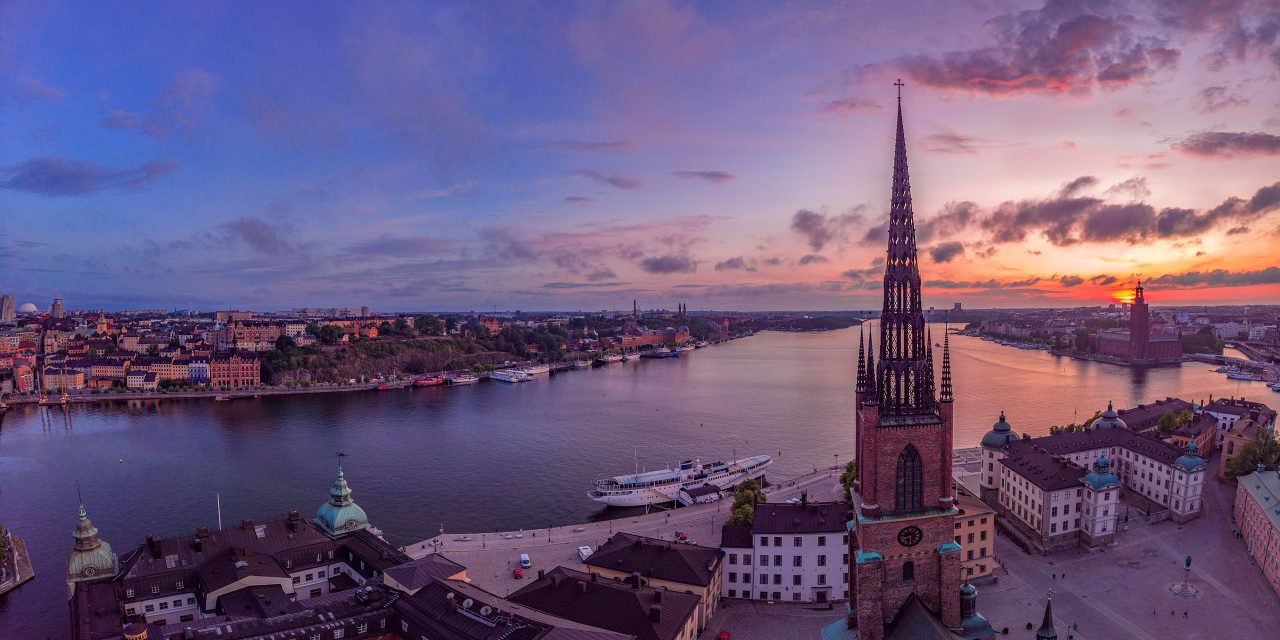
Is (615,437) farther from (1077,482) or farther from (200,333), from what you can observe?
(200,333)

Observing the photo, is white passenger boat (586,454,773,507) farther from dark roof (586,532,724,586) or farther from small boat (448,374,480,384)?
small boat (448,374,480,384)

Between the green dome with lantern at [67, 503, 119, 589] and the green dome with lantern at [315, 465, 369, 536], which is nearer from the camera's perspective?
the green dome with lantern at [67, 503, 119, 589]

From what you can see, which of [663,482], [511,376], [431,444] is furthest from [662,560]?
[511,376]

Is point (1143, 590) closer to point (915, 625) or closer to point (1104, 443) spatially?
point (1104, 443)

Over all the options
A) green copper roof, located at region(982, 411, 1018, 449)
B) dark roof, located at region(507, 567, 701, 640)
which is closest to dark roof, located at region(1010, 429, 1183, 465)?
green copper roof, located at region(982, 411, 1018, 449)

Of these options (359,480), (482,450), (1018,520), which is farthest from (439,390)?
(1018,520)

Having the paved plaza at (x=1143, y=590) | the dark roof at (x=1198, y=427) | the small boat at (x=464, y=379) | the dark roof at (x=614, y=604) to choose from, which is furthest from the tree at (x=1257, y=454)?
the small boat at (x=464, y=379)

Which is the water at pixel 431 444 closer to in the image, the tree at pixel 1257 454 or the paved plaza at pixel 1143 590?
the tree at pixel 1257 454
